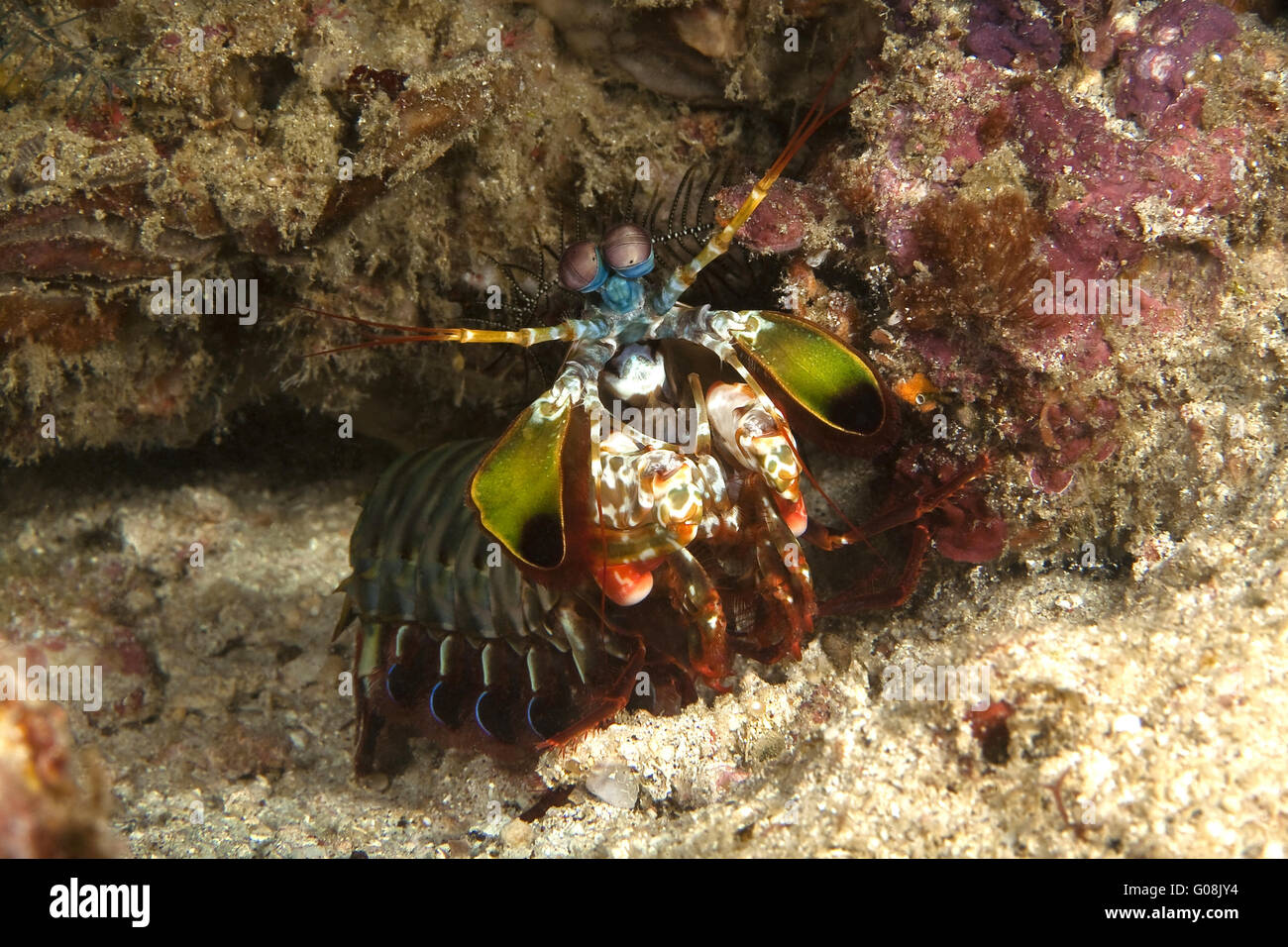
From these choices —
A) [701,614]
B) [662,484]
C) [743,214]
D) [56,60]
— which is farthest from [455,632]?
[56,60]

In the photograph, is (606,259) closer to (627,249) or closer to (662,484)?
(627,249)

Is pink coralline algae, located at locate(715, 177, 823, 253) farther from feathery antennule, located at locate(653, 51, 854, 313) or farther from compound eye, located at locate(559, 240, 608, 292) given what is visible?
compound eye, located at locate(559, 240, 608, 292)

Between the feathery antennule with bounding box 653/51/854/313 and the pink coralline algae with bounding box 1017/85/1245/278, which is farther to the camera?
the pink coralline algae with bounding box 1017/85/1245/278

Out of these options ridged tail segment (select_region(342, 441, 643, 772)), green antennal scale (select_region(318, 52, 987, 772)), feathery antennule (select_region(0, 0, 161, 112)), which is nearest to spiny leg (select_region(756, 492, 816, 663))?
green antennal scale (select_region(318, 52, 987, 772))

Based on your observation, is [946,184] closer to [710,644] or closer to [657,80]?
[657,80]

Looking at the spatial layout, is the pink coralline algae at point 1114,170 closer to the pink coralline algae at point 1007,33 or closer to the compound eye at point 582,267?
the pink coralline algae at point 1007,33
